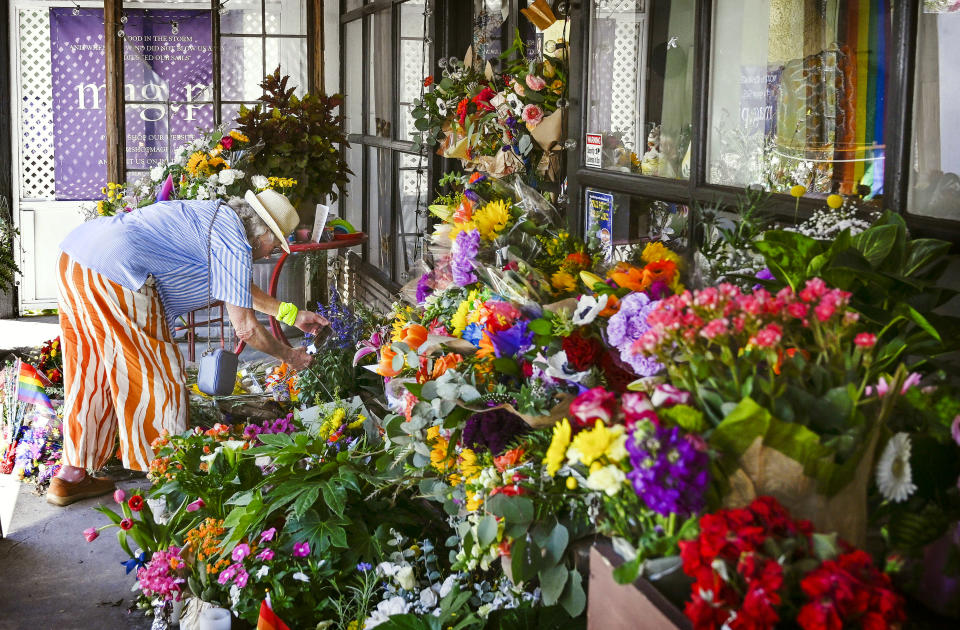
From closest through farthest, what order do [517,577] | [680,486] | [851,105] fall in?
1. [680,486]
2. [517,577]
3. [851,105]

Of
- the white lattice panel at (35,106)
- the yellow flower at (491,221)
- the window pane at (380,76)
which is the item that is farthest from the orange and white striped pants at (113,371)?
the white lattice panel at (35,106)

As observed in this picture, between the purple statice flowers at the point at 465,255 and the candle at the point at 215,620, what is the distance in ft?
3.27

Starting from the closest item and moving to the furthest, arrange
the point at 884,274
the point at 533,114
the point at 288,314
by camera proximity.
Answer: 1. the point at 884,274
2. the point at 533,114
3. the point at 288,314

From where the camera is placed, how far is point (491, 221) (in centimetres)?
215

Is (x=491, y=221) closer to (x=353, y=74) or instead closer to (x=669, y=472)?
(x=669, y=472)

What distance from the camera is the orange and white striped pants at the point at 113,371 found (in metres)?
3.60

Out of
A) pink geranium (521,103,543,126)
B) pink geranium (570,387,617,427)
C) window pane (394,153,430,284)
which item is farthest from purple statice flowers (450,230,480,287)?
window pane (394,153,430,284)

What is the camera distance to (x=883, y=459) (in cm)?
118

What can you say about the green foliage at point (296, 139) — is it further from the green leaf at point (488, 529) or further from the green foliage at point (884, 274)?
the green foliage at point (884, 274)

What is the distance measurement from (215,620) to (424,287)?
0.94 m

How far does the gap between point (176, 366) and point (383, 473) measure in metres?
1.64

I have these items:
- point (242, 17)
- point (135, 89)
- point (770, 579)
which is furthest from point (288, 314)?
point (135, 89)

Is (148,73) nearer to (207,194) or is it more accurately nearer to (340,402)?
(207,194)

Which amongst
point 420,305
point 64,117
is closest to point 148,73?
point 64,117
